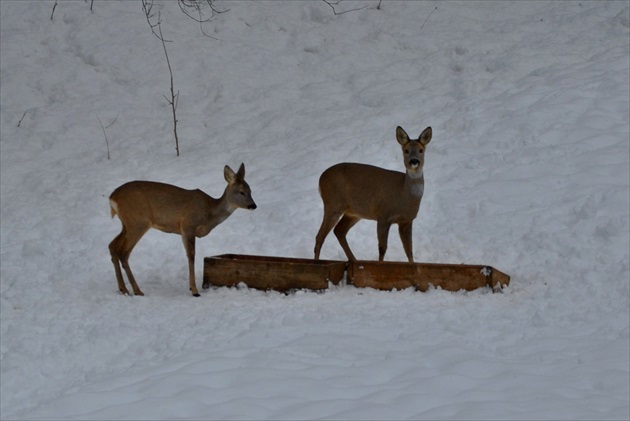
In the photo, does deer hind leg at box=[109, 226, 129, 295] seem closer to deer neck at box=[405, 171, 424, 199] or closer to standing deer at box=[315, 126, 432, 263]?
standing deer at box=[315, 126, 432, 263]

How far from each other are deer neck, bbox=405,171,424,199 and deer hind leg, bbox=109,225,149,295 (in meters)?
2.70

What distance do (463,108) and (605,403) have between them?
7979 millimetres

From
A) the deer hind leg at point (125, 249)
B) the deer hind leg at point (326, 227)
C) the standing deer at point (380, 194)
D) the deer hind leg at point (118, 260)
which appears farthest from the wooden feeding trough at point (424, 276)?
the deer hind leg at point (118, 260)

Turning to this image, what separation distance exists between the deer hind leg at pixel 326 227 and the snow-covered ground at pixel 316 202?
65 centimetres

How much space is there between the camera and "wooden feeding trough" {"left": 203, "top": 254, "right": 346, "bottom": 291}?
29.5 ft

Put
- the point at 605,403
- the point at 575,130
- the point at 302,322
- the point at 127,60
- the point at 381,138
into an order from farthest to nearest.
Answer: the point at 127,60 → the point at 381,138 → the point at 575,130 → the point at 302,322 → the point at 605,403

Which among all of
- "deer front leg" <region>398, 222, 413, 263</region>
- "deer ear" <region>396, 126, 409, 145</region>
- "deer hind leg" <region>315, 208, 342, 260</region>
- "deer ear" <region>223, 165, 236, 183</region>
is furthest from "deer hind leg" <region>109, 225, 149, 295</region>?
"deer ear" <region>396, 126, 409, 145</region>

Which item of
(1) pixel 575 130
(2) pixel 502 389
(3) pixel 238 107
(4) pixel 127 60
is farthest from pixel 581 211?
(4) pixel 127 60

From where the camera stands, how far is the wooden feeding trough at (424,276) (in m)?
8.80

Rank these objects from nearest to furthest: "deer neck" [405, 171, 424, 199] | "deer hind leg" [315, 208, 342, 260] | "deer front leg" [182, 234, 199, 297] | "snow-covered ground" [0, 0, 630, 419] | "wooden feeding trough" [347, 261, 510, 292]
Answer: "snow-covered ground" [0, 0, 630, 419] → "wooden feeding trough" [347, 261, 510, 292] → "deer front leg" [182, 234, 199, 297] → "deer neck" [405, 171, 424, 199] → "deer hind leg" [315, 208, 342, 260]

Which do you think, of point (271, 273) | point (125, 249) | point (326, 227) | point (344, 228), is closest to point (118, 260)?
point (125, 249)

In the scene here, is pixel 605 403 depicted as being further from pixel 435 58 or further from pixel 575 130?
pixel 435 58

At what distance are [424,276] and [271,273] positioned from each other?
4.85 feet

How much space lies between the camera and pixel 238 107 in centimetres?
1475
